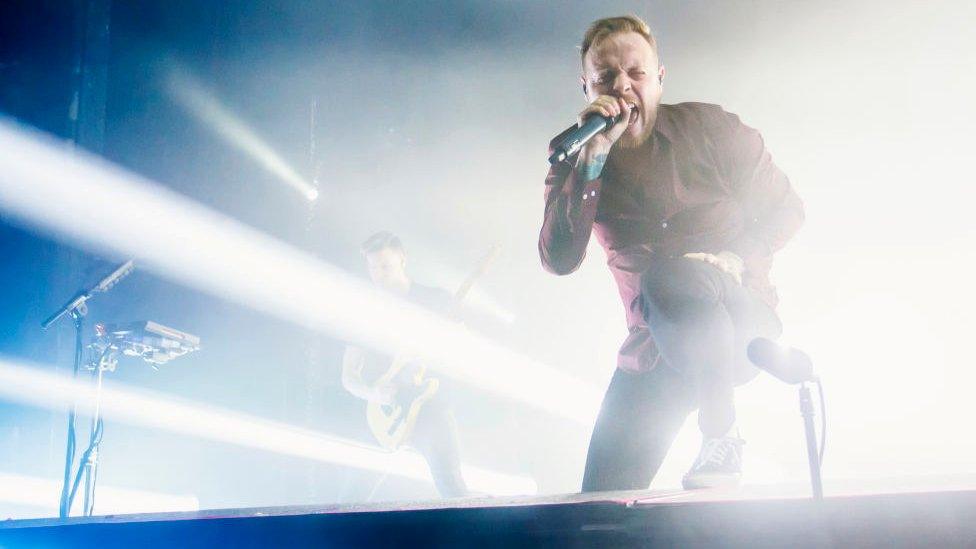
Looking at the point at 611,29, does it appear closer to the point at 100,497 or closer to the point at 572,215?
the point at 572,215

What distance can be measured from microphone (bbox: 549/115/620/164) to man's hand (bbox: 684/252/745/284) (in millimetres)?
363

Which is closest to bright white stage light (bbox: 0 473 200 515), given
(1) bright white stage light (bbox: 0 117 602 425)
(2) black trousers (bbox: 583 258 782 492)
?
(1) bright white stage light (bbox: 0 117 602 425)

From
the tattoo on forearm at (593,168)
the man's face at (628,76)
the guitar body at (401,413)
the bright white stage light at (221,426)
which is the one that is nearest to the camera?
the tattoo on forearm at (593,168)

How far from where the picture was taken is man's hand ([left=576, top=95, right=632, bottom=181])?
5.19ft

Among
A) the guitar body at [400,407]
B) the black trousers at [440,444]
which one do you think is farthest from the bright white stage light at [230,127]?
the black trousers at [440,444]

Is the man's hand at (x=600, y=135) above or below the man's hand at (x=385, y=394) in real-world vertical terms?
below

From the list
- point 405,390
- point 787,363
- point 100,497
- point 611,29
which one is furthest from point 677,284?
point 100,497

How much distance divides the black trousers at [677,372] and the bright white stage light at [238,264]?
2.69 meters

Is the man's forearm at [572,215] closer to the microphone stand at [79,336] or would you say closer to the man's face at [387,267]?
the microphone stand at [79,336]

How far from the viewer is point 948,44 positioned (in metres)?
3.50

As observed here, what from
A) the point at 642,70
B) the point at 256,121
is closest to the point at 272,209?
the point at 256,121

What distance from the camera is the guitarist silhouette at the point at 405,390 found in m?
4.18

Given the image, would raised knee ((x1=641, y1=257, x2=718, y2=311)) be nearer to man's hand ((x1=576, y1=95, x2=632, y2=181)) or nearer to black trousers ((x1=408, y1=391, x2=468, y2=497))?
man's hand ((x1=576, y1=95, x2=632, y2=181))

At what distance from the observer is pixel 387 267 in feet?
A: 15.2
